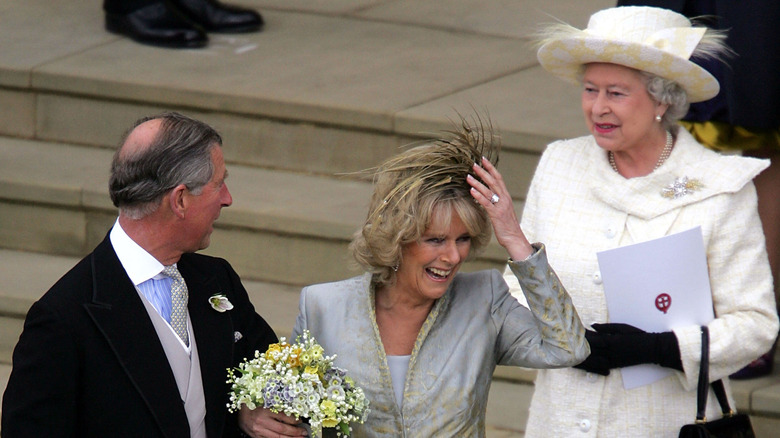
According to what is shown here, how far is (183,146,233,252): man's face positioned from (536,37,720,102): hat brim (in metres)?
1.08

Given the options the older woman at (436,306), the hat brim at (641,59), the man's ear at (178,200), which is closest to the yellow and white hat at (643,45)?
the hat brim at (641,59)

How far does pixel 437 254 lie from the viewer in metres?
3.17

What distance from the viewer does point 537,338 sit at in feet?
10.8

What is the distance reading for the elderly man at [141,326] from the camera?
9.38 feet

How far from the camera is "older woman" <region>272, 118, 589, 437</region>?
316cm

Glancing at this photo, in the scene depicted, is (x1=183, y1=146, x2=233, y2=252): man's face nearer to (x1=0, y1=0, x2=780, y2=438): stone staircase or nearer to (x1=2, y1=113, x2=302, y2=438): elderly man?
(x1=2, y1=113, x2=302, y2=438): elderly man

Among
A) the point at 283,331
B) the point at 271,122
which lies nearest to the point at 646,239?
the point at 283,331

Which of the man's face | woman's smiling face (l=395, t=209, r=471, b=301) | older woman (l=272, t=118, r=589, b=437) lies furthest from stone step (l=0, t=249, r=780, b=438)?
the man's face

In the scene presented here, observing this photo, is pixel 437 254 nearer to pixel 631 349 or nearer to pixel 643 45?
pixel 631 349

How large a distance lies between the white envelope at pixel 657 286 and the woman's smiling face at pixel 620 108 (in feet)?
0.98

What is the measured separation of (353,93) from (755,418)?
2.39 metres

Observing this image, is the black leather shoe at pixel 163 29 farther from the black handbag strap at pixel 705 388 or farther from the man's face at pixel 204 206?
the black handbag strap at pixel 705 388

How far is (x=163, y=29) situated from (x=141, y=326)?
12.9 feet

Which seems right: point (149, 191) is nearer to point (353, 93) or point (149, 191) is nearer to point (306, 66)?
point (353, 93)
